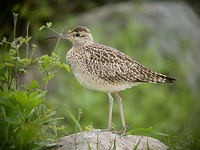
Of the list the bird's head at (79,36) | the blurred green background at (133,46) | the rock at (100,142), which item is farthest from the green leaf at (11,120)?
the blurred green background at (133,46)

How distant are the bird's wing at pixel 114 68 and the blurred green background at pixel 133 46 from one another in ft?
6.40

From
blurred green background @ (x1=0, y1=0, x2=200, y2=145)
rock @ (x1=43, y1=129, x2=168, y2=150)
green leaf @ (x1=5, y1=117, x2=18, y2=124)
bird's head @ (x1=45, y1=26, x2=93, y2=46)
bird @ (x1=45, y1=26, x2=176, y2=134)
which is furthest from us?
blurred green background @ (x1=0, y1=0, x2=200, y2=145)

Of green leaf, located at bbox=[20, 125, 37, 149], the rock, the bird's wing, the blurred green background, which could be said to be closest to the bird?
the bird's wing

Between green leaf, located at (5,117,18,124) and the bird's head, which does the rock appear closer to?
green leaf, located at (5,117,18,124)

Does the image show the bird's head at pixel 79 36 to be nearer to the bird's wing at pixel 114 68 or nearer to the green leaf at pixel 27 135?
the bird's wing at pixel 114 68

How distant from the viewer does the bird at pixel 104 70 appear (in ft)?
14.2

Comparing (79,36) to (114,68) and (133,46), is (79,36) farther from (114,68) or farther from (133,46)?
(133,46)

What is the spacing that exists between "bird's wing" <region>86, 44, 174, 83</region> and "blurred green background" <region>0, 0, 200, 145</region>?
76.8 inches

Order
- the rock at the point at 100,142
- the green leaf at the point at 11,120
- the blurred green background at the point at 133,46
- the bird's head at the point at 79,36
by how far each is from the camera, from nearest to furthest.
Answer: the green leaf at the point at 11,120
the rock at the point at 100,142
the bird's head at the point at 79,36
the blurred green background at the point at 133,46

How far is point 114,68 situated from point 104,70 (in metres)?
0.18

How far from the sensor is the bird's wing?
14.3 ft

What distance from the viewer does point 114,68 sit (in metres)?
4.41

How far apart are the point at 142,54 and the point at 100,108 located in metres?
2.04

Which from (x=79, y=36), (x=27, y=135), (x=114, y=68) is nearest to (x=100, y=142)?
(x=27, y=135)
